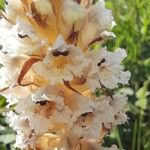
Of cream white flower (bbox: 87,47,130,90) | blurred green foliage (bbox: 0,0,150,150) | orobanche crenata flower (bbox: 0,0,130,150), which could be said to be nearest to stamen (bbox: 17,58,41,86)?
orobanche crenata flower (bbox: 0,0,130,150)

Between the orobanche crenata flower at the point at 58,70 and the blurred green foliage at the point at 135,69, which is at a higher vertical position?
the blurred green foliage at the point at 135,69

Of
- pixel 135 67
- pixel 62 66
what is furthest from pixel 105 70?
pixel 135 67

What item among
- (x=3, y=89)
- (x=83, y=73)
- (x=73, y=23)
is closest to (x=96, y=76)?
(x=83, y=73)

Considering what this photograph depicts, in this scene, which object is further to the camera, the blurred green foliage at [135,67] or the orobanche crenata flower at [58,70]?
the blurred green foliage at [135,67]

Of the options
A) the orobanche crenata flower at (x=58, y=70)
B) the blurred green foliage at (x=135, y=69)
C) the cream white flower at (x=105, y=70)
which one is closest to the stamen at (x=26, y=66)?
the orobanche crenata flower at (x=58, y=70)

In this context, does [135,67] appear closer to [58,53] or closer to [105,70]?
[105,70]

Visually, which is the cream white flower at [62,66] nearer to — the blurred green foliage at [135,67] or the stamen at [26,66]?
the stamen at [26,66]
